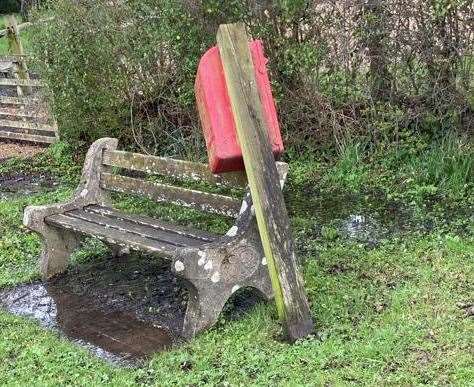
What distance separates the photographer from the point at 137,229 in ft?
16.7

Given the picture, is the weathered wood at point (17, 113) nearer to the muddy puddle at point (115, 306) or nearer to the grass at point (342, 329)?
the grass at point (342, 329)

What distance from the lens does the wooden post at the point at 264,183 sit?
13.5ft

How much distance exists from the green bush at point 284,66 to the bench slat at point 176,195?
284 centimetres

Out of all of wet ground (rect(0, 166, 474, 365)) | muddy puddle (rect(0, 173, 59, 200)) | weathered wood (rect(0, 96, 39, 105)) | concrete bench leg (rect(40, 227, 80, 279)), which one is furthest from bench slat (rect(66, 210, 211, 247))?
weathered wood (rect(0, 96, 39, 105))

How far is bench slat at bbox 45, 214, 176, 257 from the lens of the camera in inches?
181

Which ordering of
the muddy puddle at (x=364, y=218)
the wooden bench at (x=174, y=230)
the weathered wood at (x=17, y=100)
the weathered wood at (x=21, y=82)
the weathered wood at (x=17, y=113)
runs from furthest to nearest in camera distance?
the weathered wood at (x=17, y=113) → the weathered wood at (x=17, y=100) → the weathered wood at (x=21, y=82) → the muddy puddle at (x=364, y=218) → the wooden bench at (x=174, y=230)

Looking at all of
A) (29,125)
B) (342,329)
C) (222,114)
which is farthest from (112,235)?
(29,125)

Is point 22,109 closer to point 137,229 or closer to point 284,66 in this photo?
point 284,66

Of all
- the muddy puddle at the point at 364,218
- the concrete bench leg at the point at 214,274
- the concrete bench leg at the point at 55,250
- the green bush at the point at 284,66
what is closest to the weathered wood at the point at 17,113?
the green bush at the point at 284,66

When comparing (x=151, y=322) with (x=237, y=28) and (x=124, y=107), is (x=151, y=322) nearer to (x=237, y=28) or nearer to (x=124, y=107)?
(x=237, y=28)

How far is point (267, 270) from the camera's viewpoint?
457 cm

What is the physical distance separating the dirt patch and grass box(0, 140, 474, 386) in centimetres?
443

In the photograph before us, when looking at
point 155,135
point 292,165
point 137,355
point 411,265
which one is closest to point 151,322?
point 137,355

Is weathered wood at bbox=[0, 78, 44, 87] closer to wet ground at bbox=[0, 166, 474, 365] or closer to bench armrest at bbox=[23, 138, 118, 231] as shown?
bench armrest at bbox=[23, 138, 118, 231]
